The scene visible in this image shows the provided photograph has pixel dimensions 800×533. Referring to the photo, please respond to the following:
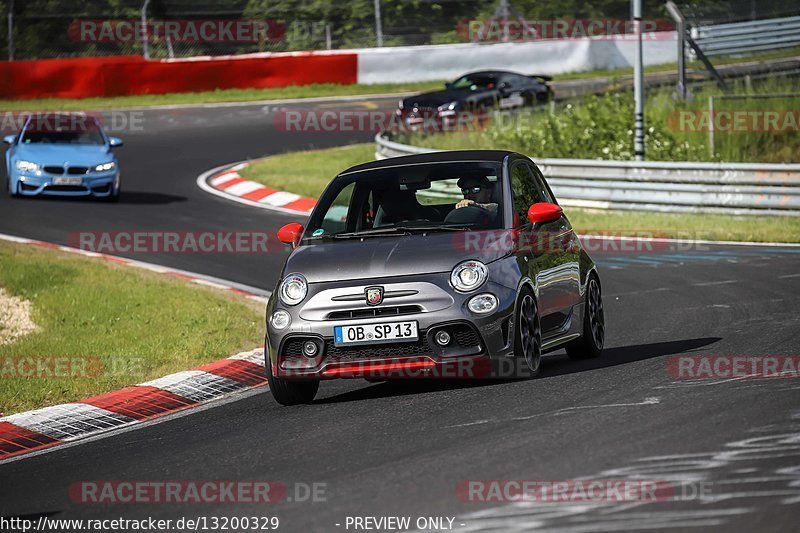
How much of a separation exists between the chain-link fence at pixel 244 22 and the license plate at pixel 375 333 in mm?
30491

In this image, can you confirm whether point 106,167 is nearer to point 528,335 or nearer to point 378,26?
point 528,335

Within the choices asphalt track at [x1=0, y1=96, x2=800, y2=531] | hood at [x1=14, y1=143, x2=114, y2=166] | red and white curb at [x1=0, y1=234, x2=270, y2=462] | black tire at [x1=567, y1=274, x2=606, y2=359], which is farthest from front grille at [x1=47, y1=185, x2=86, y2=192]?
black tire at [x1=567, y1=274, x2=606, y2=359]

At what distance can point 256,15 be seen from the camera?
145 ft

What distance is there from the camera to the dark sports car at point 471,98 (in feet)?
102

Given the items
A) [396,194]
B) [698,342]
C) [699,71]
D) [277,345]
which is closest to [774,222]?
[698,342]

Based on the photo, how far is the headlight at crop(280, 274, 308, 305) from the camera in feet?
29.1

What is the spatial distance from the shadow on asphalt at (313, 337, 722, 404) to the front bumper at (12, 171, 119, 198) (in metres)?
14.1

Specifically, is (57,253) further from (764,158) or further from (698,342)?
(764,158)

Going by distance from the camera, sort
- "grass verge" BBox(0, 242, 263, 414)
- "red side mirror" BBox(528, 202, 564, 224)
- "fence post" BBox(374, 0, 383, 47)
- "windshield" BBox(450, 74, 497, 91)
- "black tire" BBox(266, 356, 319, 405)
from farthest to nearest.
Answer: "fence post" BBox(374, 0, 383, 47)
"windshield" BBox(450, 74, 497, 91)
"grass verge" BBox(0, 242, 263, 414)
"red side mirror" BBox(528, 202, 564, 224)
"black tire" BBox(266, 356, 319, 405)

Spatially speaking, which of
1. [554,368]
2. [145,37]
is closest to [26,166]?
[554,368]

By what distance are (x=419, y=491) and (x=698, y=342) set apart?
492 cm

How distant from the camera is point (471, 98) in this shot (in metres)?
32.4

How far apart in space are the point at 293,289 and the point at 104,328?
14.0 feet

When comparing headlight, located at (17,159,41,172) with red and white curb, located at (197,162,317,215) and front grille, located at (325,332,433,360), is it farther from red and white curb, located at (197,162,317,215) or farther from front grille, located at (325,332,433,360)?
front grille, located at (325,332,433,360)
